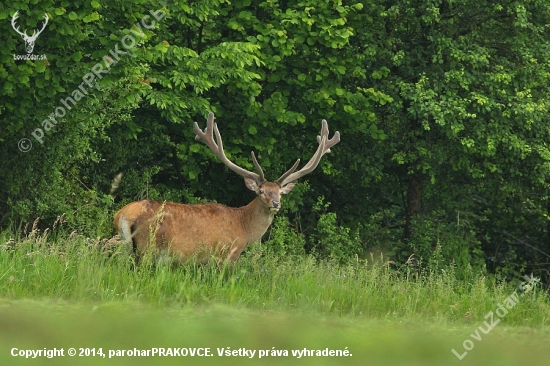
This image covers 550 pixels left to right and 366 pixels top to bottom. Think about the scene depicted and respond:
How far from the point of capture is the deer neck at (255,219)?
11.9m

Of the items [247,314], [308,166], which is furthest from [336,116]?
[247,314]

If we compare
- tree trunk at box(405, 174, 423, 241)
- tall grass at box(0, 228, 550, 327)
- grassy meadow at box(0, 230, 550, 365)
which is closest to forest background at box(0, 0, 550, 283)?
tree trunk at box(405, 174, 423, 241)

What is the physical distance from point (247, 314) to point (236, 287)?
1025mm

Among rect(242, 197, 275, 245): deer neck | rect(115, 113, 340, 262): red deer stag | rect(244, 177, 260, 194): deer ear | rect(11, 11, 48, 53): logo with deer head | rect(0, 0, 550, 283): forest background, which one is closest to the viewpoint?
rect(115, 113, 340, 262): red deer stag

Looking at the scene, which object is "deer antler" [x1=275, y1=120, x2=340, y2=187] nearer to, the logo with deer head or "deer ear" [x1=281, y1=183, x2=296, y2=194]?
"deer ear" [x1=281, y1=183, x2=296, y2=194]

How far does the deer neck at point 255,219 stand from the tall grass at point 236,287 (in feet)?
1.47

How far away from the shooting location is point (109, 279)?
30.6 ft

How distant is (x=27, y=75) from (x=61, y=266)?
10.1 feet

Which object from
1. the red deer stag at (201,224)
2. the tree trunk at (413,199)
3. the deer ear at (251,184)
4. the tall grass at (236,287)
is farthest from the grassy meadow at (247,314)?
the tree trunk at (413,199)

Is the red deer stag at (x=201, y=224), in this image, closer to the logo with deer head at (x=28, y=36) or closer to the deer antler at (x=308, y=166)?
the deer antler at (x=308, y=166)

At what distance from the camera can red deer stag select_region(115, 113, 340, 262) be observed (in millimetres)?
10828

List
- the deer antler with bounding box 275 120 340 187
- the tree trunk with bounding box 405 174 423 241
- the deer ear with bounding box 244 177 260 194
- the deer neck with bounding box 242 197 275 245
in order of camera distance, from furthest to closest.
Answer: the tree trunk with bounding box 405 174 423 241
the deer antler with bounding box 275 120 340 187
the deer ear with bounding box 244 177 260 194
the deer neck with bounding box 242 197 275 245

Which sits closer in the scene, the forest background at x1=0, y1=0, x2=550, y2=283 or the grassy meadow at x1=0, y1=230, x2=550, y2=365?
the grassy meadow at x1=0, y1=230, x2=550, y2=365

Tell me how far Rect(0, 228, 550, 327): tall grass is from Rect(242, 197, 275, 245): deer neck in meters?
0.45
